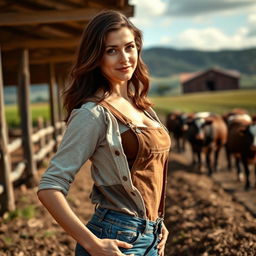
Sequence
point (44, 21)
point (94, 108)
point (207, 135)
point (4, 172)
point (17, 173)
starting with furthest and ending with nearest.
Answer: point (207, 135) → point (17, 173) → point (4, 172) → point (44, 21) → point (94, 108)

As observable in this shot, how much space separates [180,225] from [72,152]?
14.6ft

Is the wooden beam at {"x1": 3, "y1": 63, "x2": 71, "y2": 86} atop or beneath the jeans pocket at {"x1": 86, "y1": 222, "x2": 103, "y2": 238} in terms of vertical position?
beneath

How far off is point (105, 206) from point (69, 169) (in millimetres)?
300

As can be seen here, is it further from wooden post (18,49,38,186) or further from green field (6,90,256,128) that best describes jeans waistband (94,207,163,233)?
green field (6,90,256,128)

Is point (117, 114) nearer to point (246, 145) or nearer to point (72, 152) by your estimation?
point (72, 152)

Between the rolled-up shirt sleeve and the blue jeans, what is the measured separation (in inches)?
10.5

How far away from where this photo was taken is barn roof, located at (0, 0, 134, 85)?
6.20m

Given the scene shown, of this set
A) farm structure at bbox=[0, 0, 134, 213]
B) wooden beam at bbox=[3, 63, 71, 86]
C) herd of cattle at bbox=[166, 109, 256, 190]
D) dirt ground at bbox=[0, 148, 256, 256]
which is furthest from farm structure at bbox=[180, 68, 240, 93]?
dirt ground at bbox=[0, 148, 256, 256]

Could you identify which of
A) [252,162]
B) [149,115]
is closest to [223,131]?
[252,162]

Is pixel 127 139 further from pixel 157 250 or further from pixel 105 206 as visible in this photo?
pixel 157 250

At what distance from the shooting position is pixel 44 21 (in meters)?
6.21

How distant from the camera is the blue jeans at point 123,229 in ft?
6.73

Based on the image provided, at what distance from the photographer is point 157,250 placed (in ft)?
7.58

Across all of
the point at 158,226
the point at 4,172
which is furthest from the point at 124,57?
the point at 4,172
